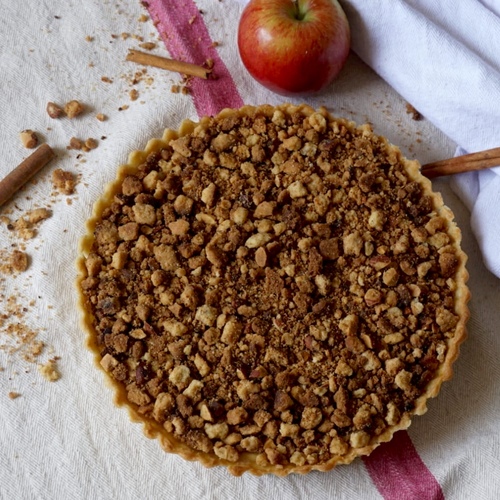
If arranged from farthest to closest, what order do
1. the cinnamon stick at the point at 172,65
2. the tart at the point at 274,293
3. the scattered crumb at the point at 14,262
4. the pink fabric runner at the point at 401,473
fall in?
the cinnamon stick at the point at 172,65 < the scattered crumb at the point at 14,262 < the pink fabric runner at the point at 401,473 < the tart at the point at 274,293

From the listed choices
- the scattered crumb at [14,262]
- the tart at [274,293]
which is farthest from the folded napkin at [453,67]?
the scattered crumb at [14,262]

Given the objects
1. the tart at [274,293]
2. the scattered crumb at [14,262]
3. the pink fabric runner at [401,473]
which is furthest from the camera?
the scattered crumb at [14,262]

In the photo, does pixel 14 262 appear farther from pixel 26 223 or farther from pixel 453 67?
pixel 453 67

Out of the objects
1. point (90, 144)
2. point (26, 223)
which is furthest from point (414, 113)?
point (26, 223)

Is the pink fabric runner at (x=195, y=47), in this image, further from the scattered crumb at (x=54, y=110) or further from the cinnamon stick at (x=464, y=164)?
the cinnamon stick at (x=464, y=164)

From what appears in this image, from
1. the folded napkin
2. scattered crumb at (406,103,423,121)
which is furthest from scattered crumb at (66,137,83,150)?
scattered crumb at (406,103,423,121)
